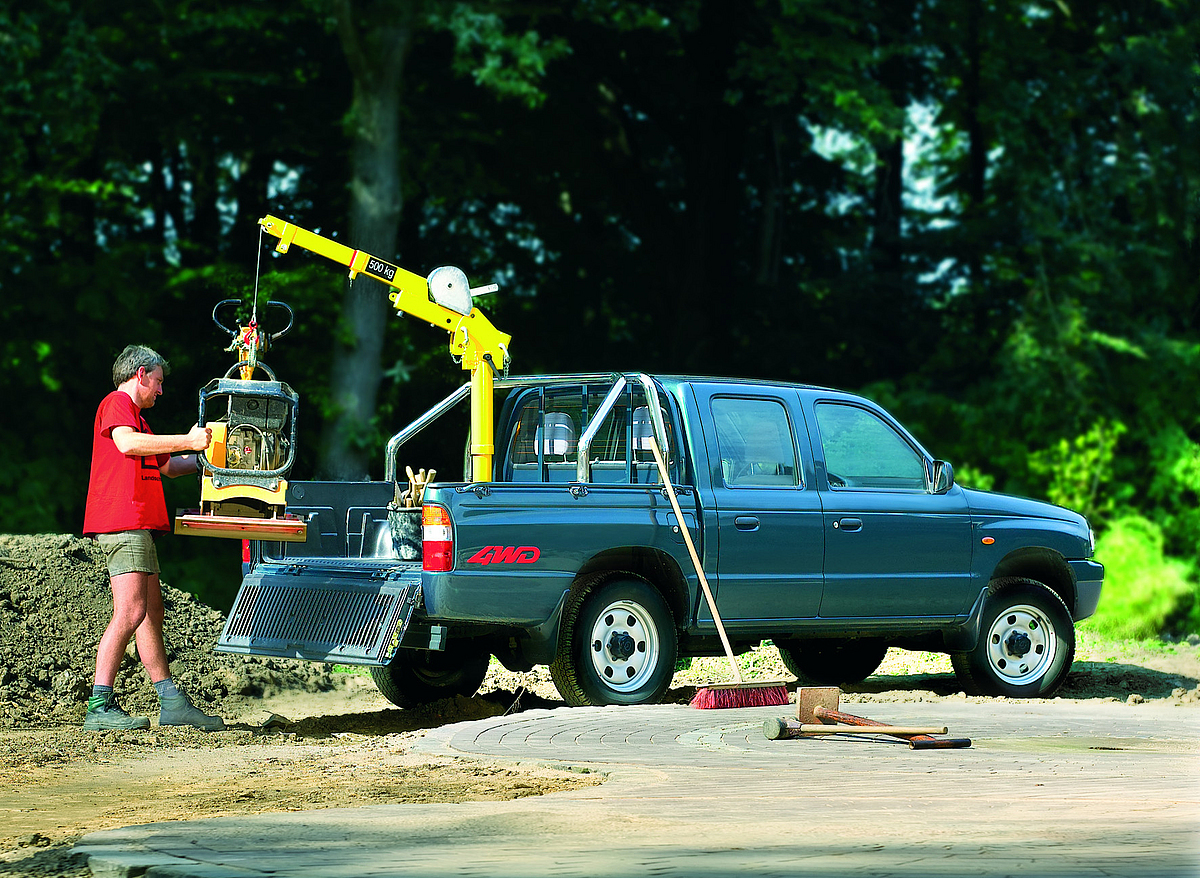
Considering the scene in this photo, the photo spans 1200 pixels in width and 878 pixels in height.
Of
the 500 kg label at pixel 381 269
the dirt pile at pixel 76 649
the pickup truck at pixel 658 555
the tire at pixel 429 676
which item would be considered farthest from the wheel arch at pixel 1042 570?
the dirt pile at pixel 76 649

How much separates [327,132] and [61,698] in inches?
591

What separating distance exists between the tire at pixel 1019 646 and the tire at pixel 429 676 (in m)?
3.23

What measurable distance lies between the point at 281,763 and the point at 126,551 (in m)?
1.77

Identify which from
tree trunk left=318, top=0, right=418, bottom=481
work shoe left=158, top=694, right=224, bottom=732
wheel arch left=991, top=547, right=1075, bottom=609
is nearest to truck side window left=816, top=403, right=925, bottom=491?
wheel arch left=991, top=547, right=1075, bottom=609

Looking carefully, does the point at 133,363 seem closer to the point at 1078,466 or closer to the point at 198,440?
the point at 198,440

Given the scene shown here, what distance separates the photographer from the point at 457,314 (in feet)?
34.5

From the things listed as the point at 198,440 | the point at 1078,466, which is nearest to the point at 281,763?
the point at 198,440

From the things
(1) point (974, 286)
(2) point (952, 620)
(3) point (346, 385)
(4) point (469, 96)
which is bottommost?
(2) point (952, 620)

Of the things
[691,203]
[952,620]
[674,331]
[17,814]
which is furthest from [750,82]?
[17,814]

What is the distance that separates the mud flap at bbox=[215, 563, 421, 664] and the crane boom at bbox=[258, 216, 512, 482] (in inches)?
48.0

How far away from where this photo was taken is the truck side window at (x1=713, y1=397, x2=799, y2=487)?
1043cm

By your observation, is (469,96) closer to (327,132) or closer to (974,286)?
(327,132)

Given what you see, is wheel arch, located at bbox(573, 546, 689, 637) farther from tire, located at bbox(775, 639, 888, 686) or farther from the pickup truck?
tire, located at bbox(775, 639, 888, 686)

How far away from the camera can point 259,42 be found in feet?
85.4
